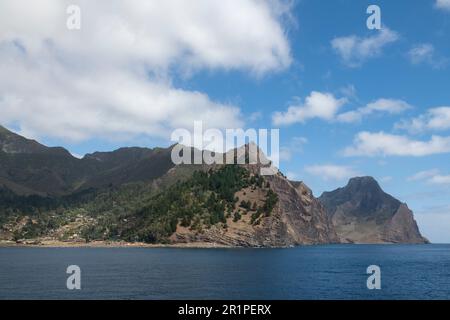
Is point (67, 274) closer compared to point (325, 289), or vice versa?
point (325, 289)
